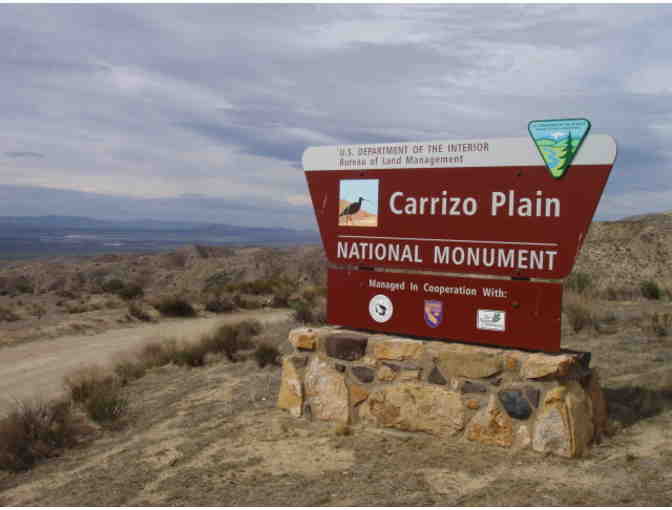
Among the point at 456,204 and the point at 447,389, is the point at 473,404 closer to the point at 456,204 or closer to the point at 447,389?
the point at 447,389

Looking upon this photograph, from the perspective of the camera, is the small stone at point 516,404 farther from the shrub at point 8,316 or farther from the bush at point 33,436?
the shrub at point 8,316

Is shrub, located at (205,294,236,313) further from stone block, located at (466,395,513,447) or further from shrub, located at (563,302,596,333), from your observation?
stone block, located at (466,395,513,447)

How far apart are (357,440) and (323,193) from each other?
2.80 m

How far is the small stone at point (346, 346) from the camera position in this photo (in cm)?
661

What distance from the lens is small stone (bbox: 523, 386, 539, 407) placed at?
18.4 ft

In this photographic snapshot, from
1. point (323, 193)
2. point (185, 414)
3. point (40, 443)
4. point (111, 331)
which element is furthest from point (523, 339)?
point (111, 331)

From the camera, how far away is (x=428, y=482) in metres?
5.14

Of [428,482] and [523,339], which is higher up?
[523,339]

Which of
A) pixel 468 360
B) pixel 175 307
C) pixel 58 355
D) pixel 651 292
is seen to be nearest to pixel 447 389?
pixel 468 360

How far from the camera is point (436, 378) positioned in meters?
6.15

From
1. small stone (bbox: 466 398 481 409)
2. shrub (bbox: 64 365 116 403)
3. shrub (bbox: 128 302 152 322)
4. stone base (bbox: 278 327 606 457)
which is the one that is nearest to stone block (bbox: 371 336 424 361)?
stone base (bbox: 278 327 606 457)

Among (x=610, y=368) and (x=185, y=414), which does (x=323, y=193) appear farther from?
(x=610, y=368)

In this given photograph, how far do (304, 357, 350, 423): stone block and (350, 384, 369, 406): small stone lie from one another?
69 millimetres

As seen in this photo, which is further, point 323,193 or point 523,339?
point 323,193
